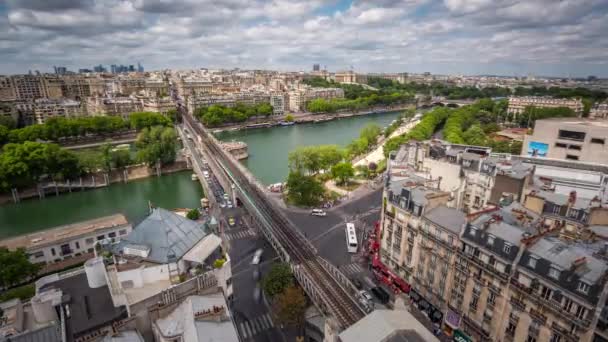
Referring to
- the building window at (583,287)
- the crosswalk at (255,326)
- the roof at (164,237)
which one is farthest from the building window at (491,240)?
the roof at (164,237)

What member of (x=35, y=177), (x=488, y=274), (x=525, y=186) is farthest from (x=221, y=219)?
(x=35, y=177)

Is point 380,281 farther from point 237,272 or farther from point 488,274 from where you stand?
point 237,272

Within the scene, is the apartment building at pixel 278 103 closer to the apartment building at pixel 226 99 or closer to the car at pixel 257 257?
the apartment building at pixel 226 99

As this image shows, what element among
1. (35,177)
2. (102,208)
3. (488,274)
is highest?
(488,274)

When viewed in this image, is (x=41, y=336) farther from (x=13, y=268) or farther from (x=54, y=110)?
(x=54, y=110)

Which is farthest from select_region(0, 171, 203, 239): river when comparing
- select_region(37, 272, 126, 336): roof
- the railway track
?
select_region(37, 272, 126, 336): roof

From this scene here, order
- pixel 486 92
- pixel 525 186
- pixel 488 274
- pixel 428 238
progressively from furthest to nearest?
pixel 486 92
pixel 525 186
pixel 428 238
pixel 488 274

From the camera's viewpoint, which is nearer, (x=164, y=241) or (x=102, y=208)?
(x=164, y=241)
